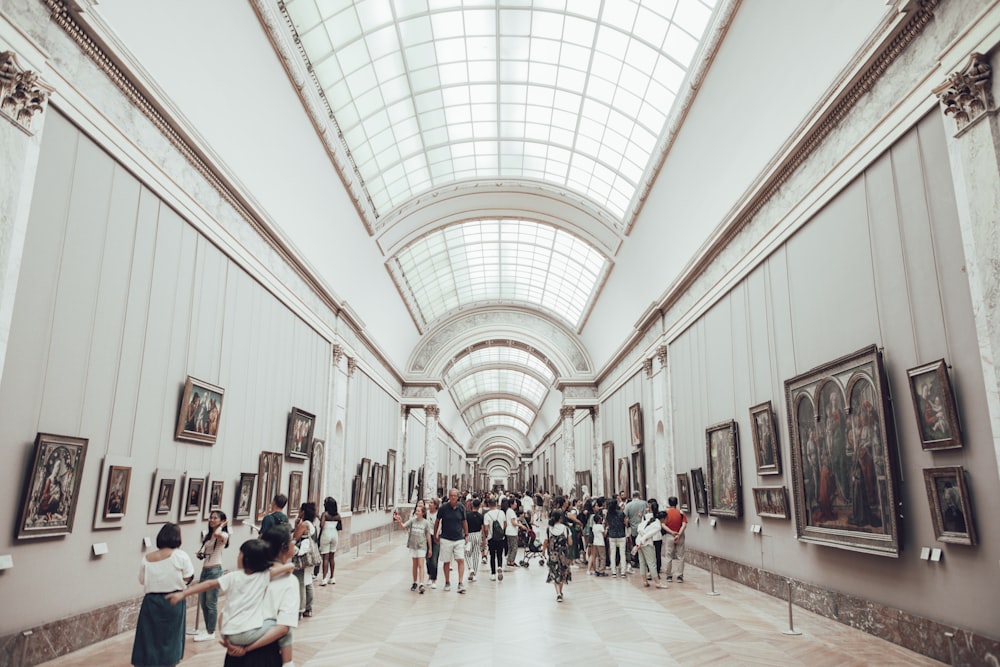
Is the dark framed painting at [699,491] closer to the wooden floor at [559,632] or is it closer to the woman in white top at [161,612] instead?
the wooden floor at [559,632]

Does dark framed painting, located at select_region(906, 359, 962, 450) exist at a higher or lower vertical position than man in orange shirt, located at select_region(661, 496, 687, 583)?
higher

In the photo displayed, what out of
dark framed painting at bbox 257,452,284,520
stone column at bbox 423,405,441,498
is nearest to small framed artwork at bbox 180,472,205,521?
dark framed painting at bbox 257,452,284,520

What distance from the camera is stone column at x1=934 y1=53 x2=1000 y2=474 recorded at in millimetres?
6297

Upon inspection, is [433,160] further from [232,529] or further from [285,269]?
[232,529]

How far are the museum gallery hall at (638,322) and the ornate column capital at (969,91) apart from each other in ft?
0.11

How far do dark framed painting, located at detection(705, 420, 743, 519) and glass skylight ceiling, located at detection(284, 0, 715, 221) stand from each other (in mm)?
8484

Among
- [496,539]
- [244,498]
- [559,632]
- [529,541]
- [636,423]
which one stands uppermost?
[636,423]

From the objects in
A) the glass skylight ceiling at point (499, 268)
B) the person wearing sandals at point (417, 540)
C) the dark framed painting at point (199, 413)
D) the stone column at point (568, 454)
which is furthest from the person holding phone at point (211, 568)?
the stone column at point (568, 454)

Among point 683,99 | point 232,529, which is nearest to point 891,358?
point 683,99

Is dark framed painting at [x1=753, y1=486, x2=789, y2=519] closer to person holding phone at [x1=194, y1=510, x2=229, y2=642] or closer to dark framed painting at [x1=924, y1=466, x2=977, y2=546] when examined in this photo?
dark framed painting at [x1=924, y1=466, x2=977, y2=546]

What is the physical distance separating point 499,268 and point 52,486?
2872 cm

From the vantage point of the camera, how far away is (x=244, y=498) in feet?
42.5

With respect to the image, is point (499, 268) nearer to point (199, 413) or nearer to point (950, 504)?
point (199, 413)

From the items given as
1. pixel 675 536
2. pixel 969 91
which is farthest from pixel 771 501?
pixel 969 91
